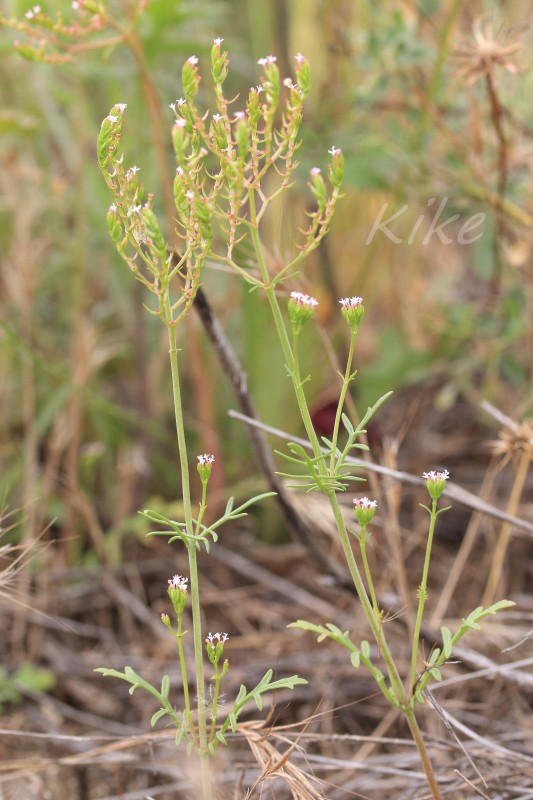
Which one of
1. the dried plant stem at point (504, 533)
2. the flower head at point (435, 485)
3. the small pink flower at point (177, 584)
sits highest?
the flower head at point (435, 485)

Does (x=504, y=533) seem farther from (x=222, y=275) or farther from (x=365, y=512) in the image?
(x=222, y=275)

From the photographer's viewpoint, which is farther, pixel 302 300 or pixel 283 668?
pixel 283 668

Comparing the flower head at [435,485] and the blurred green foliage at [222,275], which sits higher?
the flower head at [435,485]

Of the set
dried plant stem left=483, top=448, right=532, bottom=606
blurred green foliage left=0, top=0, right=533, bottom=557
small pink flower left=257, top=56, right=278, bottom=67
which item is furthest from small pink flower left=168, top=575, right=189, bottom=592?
blurred green foliage left=0, top=0, right=533, bottom=557

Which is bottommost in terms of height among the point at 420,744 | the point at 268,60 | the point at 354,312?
the point at 420,744

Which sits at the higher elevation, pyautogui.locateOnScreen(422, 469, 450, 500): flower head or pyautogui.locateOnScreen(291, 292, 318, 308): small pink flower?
pyautogui.locateOnScreen(291, 292, 318, 308): small pink flower

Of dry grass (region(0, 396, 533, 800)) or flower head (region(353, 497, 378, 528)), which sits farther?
dry grass (region(0, 396, 533, 800))

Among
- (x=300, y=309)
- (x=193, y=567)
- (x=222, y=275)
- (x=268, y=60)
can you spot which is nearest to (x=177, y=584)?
(x=193, y=567)

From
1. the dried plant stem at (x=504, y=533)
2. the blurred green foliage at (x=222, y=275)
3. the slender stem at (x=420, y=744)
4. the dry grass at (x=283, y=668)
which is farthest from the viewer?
the blurred green foliage at (x=222, y=275)

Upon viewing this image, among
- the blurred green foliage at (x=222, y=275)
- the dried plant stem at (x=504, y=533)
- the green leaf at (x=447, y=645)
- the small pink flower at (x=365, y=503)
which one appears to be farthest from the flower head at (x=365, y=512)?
the blurred green foliage at (x=222, y=275)

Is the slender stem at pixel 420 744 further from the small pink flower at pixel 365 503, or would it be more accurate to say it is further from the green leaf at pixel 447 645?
the small pink flower at pixel 365 503

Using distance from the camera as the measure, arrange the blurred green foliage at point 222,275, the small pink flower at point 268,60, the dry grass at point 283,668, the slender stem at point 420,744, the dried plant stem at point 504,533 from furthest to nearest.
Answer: the blurred green foliage at point 222,275, the dried plant stem at point 504,533, the dry grass at point 283,668, the slender stem at point 420,744, the small pink flower at point 268,60

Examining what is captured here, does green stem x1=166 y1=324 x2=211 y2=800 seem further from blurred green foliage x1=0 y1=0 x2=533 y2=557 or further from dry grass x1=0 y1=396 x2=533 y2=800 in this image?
blurred green foliage x1=0 y1=0 x2=533 y2=557

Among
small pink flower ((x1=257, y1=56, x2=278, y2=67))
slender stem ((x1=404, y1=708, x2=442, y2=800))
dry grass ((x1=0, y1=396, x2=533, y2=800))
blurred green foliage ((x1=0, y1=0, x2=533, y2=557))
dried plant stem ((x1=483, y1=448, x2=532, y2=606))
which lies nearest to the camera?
small pink flower ((x1=257, y1=56, x2=278, y2=67))
